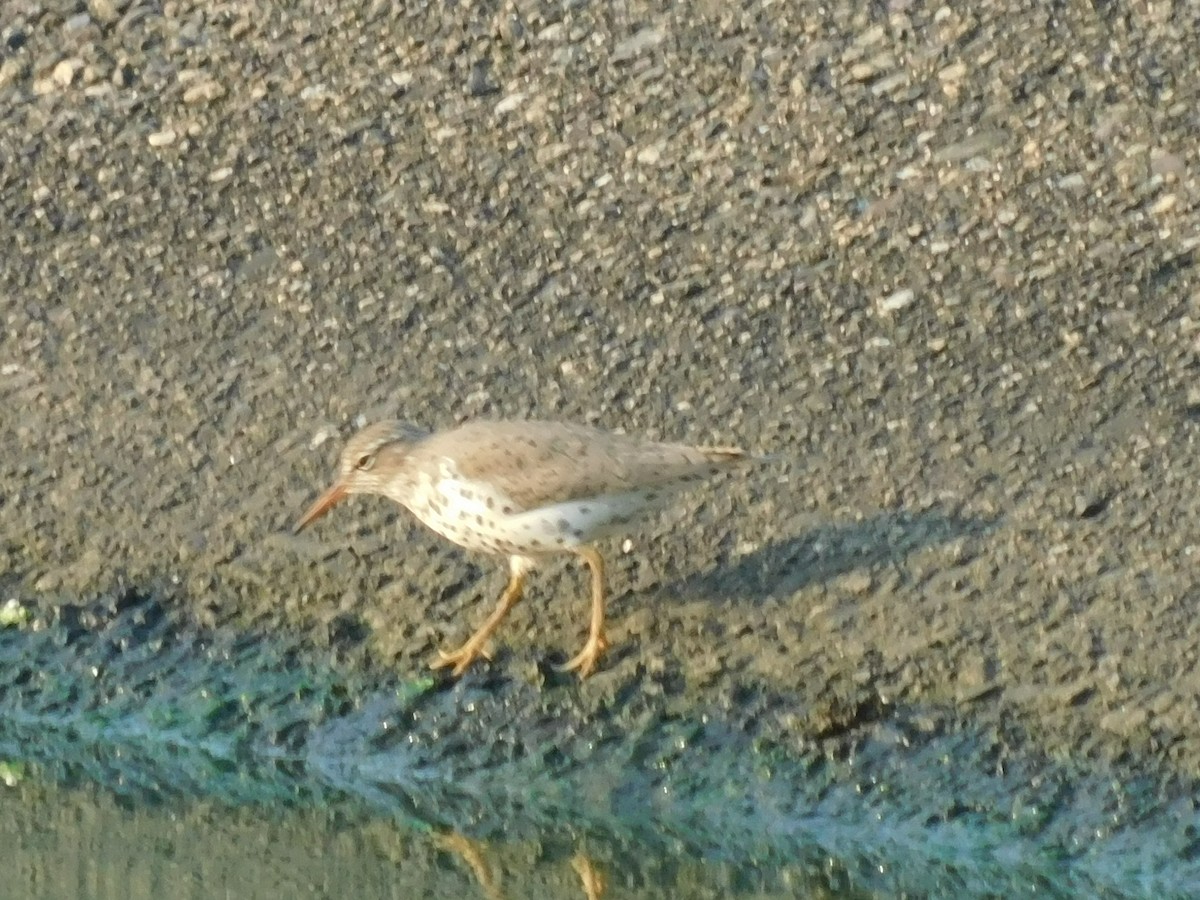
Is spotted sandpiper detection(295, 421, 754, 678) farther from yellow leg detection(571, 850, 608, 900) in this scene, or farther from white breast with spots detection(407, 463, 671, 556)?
yellow leg detection(571, 850, 608, 900)

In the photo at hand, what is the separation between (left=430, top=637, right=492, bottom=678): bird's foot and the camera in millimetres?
7289

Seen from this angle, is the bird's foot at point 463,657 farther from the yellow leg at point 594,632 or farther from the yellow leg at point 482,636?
the yellow leg at point 594,632

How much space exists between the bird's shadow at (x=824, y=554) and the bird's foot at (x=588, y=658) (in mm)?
371

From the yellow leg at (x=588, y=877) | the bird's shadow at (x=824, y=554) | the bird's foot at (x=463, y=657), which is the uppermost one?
the bird's foot at (x=463, y=657)

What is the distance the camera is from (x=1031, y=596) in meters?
7.20

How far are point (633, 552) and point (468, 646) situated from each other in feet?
2.40

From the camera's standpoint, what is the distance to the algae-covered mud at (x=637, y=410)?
6.80 metres

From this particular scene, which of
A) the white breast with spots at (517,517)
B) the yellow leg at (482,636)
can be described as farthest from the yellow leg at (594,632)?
the yellow leg at (482,636)

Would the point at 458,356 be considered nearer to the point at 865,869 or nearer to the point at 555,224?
the point at 555,224

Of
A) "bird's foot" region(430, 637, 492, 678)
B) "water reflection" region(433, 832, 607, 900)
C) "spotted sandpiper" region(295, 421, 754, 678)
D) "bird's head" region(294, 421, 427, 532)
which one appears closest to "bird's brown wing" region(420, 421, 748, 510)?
"spotted sandpiper" region(295, 421, 754, 678)

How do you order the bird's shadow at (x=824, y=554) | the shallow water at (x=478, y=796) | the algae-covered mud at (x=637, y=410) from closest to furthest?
the shallow water at (x=478, y=796) → the algae-covered mud at (x=637, y=410) → the bird's shadow at (x=824, y=554)

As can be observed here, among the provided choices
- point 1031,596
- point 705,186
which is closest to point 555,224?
point 705,186

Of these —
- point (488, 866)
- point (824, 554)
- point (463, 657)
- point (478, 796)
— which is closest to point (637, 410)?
point (824, 554)

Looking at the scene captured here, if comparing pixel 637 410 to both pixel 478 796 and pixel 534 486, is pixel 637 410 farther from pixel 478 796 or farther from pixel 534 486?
pixel 478 796
